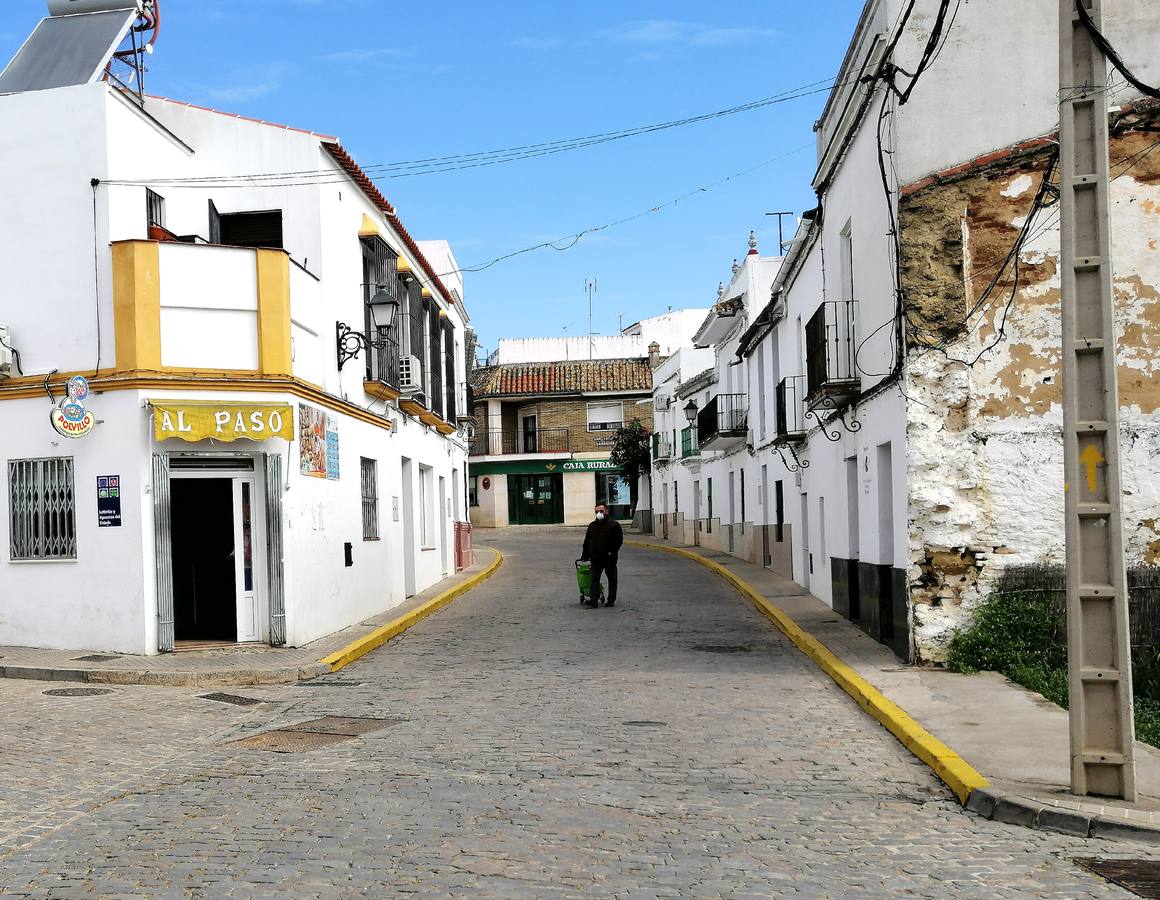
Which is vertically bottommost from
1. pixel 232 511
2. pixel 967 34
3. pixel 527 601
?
pixel 527 601

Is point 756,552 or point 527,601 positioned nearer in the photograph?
point 527,601

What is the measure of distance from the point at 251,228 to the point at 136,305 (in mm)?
3295

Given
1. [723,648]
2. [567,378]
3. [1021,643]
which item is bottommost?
[723,648]

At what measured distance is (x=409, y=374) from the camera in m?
20.4

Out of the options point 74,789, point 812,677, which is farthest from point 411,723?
point 812,677

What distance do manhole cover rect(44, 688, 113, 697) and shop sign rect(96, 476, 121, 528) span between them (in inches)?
89.5

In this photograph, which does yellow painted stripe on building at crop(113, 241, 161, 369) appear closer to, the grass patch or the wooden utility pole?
the grass patch

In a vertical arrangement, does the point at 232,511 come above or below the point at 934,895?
above

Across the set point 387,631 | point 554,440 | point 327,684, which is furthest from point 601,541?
point 554,440

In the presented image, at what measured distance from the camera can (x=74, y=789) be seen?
7402 millimetres

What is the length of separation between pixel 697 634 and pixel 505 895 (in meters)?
10.9

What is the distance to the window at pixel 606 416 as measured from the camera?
5634cm

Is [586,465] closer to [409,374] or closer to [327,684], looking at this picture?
[409,374]

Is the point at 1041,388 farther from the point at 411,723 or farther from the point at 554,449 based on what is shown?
the point at 554,449
